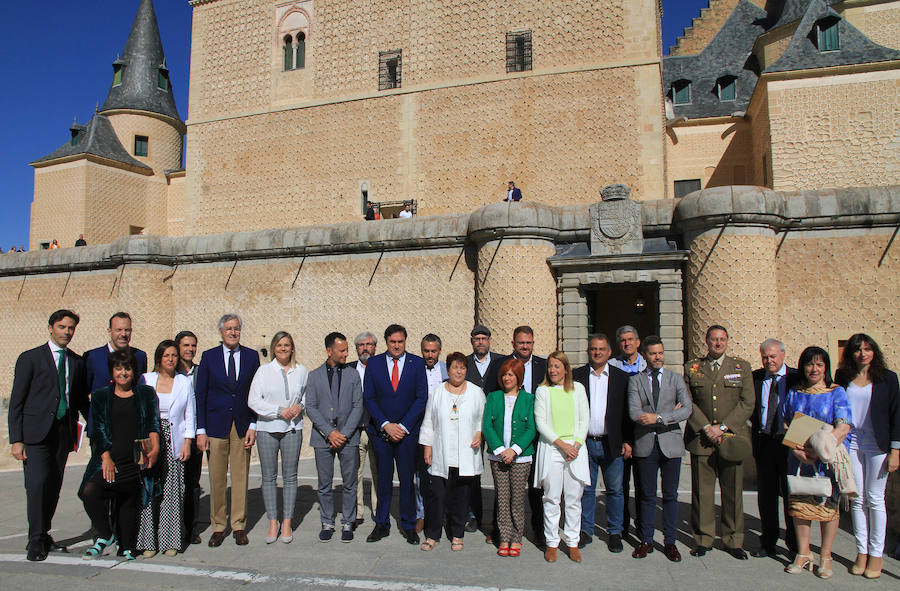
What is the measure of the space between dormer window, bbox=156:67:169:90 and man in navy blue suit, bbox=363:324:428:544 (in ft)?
98.8

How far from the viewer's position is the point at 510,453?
5.09 m

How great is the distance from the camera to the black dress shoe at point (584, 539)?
5.32 m

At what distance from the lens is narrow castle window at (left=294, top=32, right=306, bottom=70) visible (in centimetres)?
2056

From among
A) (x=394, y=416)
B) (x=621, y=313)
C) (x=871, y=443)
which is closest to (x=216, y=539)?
(x=394, y=416)

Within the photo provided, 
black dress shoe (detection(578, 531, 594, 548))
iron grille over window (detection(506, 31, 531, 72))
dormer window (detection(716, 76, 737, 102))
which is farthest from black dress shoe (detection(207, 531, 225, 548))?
dormer window (detection(716, 76, 737, 102))

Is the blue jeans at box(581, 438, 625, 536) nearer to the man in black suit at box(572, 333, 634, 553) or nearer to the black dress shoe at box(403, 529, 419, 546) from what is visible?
the man in black suit at box(572, 333, 634, 553)

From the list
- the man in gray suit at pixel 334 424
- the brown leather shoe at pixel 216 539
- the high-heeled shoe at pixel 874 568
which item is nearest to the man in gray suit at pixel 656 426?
the high-heeled shoe at pixel 874 568

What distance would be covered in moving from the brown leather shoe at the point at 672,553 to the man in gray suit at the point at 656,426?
0.16 m

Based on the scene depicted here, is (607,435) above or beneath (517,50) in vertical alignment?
beneath

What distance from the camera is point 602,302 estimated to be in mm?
16328

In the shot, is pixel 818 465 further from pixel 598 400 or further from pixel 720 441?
pixel 598 400

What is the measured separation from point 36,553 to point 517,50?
16721 millimetres

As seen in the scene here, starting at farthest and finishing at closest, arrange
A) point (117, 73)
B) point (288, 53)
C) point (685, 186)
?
point (117, 73) → point (685, 186) → point (288, 53)

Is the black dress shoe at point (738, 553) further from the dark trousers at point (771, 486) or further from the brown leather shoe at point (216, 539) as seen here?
the brown leather shoe at point (216, 539)
